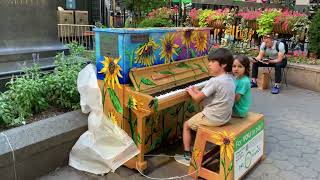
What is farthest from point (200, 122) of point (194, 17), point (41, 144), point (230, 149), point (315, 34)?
point (194, 17)

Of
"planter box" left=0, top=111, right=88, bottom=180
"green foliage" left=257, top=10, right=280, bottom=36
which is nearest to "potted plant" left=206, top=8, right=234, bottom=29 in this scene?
"green foliage" left=257, top=10, right=280, bottom=36

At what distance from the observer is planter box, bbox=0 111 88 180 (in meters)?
3.09

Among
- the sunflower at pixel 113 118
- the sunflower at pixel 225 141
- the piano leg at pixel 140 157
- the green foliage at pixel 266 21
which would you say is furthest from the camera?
the green foliage at pixel 266 21

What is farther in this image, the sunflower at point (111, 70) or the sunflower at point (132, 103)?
the sunflower at point (111, 70)

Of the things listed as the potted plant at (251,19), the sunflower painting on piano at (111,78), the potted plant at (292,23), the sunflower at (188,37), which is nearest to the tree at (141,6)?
the potted plant at (251,19)

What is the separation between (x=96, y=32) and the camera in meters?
3.64

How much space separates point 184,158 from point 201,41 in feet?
5.37

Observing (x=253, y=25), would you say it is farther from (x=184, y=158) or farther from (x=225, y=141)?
(x=225, y=141)

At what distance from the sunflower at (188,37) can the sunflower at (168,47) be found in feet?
0.76

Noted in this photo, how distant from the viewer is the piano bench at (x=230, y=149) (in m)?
3.26

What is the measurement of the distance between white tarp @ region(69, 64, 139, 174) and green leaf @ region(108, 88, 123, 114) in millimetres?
132

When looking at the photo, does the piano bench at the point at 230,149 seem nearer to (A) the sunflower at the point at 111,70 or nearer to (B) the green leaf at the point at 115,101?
(B) the green leaf at the point at 115,101

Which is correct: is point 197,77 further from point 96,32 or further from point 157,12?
point 157,12

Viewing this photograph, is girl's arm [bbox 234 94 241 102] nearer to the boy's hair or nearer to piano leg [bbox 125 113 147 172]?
the boy's hair
